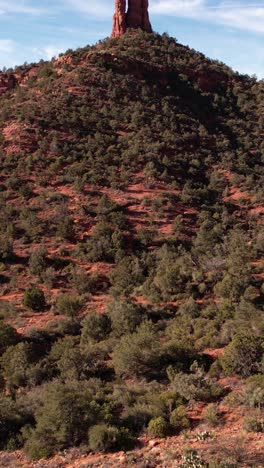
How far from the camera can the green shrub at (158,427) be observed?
12.0 m

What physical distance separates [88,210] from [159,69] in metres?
27.3

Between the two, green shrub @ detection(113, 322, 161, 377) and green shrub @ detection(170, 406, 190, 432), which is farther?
green shrub @ detection(113, 322, 161, 377)

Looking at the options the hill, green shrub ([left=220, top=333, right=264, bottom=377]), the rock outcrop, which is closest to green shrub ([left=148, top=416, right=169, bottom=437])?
the hill

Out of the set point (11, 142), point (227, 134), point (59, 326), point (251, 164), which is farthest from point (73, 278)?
point (227, 134)

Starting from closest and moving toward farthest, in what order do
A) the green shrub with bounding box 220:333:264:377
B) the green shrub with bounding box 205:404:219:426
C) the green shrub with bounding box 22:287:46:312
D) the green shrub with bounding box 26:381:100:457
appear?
the green shrub with bounding box 26:381:100:457 → the green shrub with bounding box 205:404:219:426 → the green shrub with bounding box 220:333:264:377 → the green shrub with bounding box 22:287:46:312

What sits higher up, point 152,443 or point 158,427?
point 158,427

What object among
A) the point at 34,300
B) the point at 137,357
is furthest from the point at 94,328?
the point at 34,300

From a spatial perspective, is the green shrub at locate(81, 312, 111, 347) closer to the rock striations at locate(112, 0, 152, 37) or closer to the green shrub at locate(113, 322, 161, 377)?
the green shrub at locate(113, 322, 161, 377)

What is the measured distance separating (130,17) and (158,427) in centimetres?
5842

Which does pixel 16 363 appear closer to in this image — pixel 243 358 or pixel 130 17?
pixel 243 358

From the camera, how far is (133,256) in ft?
90.6

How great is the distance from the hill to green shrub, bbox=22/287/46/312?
74mm

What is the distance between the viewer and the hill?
41.3 feet

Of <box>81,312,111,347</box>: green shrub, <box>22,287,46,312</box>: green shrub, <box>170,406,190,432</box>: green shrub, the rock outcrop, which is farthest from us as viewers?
the rock outcrop
